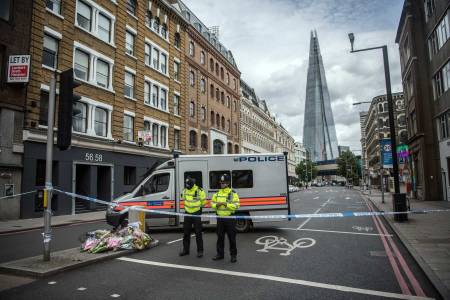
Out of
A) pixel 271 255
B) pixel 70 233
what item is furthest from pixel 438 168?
pixel 70 233

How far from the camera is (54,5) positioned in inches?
805

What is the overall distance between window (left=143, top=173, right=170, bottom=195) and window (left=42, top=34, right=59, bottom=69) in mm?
11764

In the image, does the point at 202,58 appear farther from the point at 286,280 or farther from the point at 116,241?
the point at 286,280

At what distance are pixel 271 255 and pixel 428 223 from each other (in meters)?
8.23

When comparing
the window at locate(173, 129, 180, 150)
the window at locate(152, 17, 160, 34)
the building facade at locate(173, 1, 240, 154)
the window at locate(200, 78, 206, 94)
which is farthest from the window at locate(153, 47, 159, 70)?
the window at locate(200, 78, 206, 94)

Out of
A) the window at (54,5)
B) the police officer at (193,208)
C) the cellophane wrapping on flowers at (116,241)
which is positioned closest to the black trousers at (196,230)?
the police officer at (193,208)

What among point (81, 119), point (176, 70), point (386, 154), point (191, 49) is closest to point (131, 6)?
point (176, 70)

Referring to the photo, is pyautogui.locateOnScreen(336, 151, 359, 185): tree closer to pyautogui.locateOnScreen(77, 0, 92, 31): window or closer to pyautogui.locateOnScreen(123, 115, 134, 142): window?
pyautogui.locateOnScreen(123, 115, 134, 142): window

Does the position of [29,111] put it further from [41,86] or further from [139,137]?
[139,137]

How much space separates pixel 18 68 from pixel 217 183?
12035mm

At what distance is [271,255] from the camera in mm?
8094

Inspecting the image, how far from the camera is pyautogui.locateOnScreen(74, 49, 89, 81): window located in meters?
21.6

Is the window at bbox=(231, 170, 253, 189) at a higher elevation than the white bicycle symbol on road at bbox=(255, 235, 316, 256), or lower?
higher

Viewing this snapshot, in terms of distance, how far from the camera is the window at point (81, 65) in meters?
21.6
